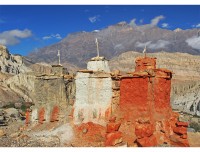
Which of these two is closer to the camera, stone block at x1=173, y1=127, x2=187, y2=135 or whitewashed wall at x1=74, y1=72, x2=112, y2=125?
stone block at x1=173, y1=127, x2=187, y2=135

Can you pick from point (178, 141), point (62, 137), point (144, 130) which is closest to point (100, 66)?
point (62, 137)

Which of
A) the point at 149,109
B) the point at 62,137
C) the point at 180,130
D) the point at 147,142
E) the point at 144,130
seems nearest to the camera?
the point at 147,142

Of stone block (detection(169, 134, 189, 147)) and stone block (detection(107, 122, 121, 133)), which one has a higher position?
stone block (detection(107, 122, 121, 133))

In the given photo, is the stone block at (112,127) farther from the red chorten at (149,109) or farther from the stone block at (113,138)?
the red chorten at (149,109)

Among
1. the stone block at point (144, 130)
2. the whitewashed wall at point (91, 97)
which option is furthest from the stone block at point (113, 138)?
the whitewashed wall at point (91, 97)

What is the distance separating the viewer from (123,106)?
1791 cm

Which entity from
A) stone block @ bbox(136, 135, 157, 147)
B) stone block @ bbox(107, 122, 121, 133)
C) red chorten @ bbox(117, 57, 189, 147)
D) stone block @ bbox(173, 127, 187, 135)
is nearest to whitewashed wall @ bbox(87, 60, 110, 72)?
red chorten @ bbox(117, 57, 189, 147)

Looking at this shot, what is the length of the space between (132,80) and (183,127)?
3172mm

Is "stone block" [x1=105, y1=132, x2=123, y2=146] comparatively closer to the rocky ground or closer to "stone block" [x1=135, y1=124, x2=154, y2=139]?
the rocky ground

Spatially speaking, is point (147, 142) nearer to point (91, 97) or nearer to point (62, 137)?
point (91, 97)

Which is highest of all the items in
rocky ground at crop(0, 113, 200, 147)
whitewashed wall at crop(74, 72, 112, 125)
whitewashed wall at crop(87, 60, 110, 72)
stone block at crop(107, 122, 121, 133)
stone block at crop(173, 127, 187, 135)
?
whitewashed wall at crop(87, 60, 110, 72)
